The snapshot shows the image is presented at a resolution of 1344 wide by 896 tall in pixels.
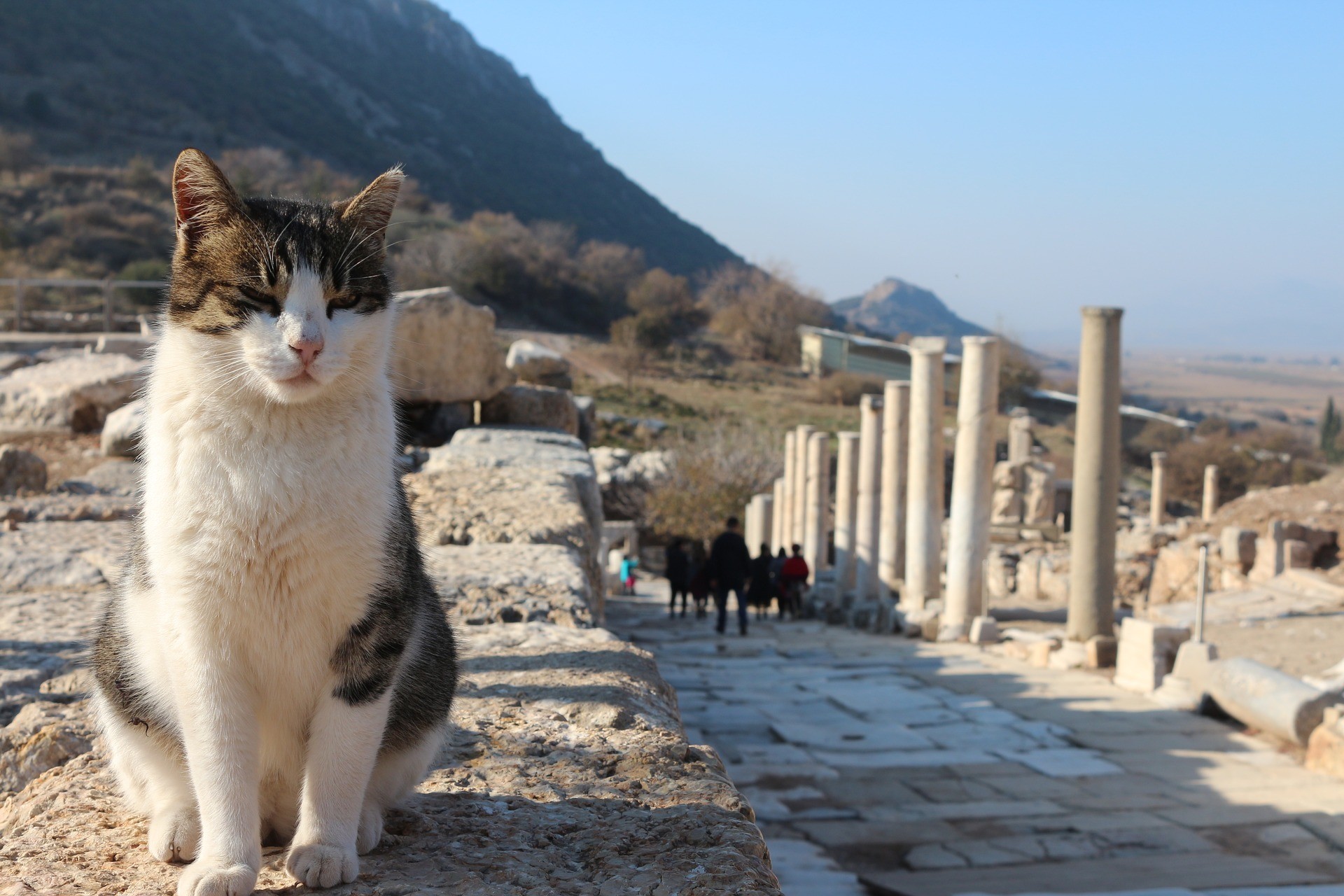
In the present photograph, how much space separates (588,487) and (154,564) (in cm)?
497

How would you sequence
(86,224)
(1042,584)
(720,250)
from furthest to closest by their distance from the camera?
1. (720,250)
2. (86,224)
3. (1042,584)

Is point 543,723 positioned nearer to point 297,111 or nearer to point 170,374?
point 170,374

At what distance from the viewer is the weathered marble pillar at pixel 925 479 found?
1295 centimetres

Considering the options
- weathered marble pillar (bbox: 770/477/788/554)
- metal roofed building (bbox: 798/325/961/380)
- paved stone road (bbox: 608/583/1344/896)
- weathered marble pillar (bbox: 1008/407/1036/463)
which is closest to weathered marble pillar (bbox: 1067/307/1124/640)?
paved stone road (bbox: 608/583/1344/896)

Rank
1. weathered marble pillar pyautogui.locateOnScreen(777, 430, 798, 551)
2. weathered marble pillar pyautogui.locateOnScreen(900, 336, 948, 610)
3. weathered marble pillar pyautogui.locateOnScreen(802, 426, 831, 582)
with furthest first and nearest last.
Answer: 1. weathered marble pillar pyautogui.locateOnScreen(777, 430, 798, 551)
2. weathered marble pillar pyautogui.locateOnScreen(802, 426, 831, 582)
3. weathered marble pillar pyautogui.locateOnScreen(900, 336, 948, 610)

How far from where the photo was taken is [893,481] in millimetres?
15125

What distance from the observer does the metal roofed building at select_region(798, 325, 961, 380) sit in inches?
1864

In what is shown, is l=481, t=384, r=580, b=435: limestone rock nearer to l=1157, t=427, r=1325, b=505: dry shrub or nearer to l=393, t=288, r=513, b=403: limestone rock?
l=393, t=288, r=513, b=403: limestone rock

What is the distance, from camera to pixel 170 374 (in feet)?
5.88

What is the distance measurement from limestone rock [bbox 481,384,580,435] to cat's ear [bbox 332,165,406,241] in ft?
23.7

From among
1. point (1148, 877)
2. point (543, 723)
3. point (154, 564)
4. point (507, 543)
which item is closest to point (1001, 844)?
point (1148, 877)

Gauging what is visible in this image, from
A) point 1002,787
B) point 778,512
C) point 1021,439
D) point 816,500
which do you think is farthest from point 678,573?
point 1021,439

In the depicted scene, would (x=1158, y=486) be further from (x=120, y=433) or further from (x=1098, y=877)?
(x=120, y=433)

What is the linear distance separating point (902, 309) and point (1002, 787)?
163511mm
